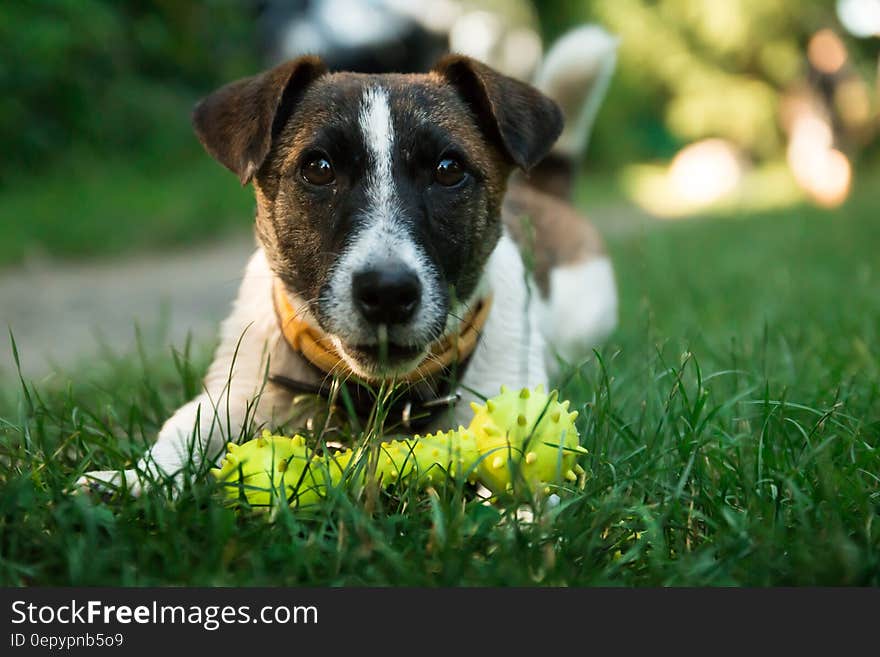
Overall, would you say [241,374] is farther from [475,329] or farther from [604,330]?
[604,330]

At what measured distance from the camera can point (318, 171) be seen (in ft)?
8.87

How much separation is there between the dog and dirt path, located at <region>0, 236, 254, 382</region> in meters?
1.98

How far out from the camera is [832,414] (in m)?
2.55

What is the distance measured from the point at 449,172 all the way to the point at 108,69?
8534 millimetres

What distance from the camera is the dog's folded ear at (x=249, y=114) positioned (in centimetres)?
274

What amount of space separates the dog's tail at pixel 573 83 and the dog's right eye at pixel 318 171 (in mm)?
2218

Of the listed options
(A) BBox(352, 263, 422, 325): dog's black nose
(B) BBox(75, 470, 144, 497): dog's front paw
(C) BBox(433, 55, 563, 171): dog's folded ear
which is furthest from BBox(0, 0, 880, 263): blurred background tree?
(B) BBox(75, 470, 144, 497): dog's front paw

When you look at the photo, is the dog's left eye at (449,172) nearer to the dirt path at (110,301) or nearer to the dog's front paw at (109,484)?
the dog's front paw at (109,484)

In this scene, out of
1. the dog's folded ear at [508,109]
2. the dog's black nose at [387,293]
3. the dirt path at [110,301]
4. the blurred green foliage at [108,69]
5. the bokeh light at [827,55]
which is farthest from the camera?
the bokeh light at [827,55]

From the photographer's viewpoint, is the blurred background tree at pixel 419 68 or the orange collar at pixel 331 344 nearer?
the orange collar at pixel 331 344

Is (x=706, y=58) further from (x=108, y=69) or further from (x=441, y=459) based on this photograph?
(x=441, y=459)

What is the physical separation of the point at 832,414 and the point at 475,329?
1.05 metres

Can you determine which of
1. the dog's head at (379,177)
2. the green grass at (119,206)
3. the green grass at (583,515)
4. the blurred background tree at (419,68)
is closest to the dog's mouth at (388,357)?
the dog's head at (379,177)

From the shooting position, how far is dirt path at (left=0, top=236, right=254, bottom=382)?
5551 millimetres
